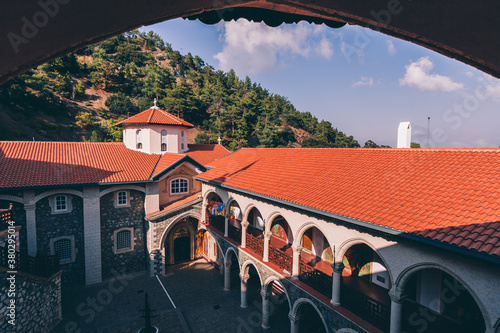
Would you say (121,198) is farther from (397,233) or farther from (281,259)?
(397,233)

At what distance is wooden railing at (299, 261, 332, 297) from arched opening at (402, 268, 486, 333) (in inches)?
99.2

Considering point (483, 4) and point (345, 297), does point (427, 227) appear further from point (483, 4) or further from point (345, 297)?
point (483, 4)

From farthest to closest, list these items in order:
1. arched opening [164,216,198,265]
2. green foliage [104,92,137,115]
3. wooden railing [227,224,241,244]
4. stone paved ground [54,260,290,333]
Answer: green foliage [104,92,137,115]
arched opening [164,216,198,265]
wooden railing [227,224,241,244]
stone paved ground [54,260,290,333]

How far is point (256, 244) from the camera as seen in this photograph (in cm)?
1409

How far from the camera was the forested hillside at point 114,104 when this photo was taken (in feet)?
124

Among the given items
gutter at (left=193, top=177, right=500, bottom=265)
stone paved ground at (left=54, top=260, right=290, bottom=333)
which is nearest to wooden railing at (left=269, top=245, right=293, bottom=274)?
gutter at (left=193, top=177, right=500, bottom=265)

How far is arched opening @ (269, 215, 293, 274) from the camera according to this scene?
1199 cm

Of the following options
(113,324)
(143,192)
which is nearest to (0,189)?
(143,192)

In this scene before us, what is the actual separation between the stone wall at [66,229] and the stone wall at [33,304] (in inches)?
117

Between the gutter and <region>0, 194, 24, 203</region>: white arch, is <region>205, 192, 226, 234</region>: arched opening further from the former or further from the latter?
<region>0, 194, 24, 203</region>: white arch

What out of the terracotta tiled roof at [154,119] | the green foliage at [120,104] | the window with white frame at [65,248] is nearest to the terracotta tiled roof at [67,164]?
the terracotta tiled roof at [154,119]

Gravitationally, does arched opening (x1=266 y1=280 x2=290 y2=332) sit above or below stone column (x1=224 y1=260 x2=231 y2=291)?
below

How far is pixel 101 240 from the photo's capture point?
17.7 metres

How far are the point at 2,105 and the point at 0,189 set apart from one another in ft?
97.9
